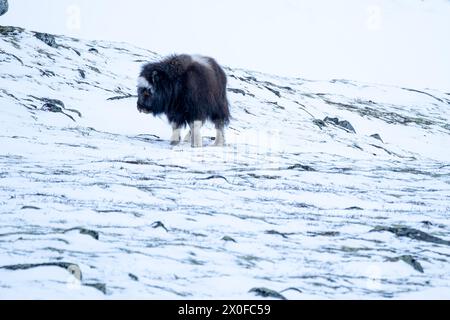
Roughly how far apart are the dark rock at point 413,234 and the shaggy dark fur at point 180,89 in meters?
8.02

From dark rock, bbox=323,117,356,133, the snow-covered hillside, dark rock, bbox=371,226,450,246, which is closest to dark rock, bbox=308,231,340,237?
the snow-covered hillside

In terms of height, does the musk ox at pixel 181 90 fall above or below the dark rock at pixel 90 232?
above

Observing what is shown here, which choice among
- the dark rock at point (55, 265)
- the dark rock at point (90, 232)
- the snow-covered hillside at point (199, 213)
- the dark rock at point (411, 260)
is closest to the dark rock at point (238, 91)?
the snow-covered hillside at point (199, 213)

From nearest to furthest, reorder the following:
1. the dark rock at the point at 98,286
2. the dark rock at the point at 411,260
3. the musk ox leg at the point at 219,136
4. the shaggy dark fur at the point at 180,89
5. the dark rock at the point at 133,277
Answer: the dark rock at the point at 98,286, the dark rock at the point at 133,277, the dark rock at the point at 411,260, the shaggy dark fur at the point at 180,89, the musk ox leg at the point at 219,136

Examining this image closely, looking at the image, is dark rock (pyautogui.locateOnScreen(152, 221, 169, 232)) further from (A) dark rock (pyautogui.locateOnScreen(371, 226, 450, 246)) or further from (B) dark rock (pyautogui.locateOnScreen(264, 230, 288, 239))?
(A) dark rock (pyautogui.locateOnScreen(371, 226, 450, 246))

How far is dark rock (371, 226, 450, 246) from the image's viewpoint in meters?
7.45

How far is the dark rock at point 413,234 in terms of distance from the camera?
7453mm

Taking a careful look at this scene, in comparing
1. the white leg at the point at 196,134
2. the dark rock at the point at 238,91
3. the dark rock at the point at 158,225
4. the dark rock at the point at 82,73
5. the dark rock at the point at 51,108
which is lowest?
the dark rock at the point at 238,91

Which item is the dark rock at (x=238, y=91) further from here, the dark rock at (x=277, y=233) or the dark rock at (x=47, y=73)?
the dark rock at (x=277, y=233)

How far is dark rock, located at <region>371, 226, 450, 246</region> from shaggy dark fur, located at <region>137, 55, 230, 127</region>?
316 inches

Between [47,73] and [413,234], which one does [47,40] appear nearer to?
[47,73]

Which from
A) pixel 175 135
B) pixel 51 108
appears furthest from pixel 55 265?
pixel 51 108
